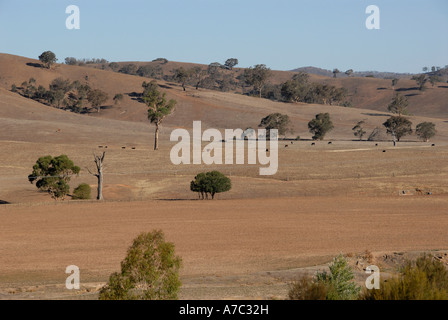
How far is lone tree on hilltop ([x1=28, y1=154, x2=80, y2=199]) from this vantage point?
5794 centimetres

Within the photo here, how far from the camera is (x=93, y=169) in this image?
76.5 metres

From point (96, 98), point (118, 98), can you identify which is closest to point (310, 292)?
point (96, 98)

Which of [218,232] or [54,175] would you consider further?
[54,175]

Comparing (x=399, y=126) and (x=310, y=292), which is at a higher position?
(x=399, y=126)

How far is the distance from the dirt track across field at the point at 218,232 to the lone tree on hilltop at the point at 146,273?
7.19 meters

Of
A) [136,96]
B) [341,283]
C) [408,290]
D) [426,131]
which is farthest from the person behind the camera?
[136,96]


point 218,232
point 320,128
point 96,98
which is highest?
point 96,98

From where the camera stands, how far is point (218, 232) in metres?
40.2

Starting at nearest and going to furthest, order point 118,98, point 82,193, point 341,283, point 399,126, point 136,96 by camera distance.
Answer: point 341,283 → point 82,193 → point 399,126 → point 118,98 → point 136,96

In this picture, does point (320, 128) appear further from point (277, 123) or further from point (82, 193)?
point (82, 193)

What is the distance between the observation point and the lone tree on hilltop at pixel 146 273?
16.4 meters

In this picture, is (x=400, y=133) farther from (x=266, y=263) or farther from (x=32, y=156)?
(x=266, y=263)

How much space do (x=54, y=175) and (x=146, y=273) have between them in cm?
4431

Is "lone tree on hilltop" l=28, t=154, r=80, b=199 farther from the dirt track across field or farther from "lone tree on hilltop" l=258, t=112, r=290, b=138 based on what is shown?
"lone tree on hilltop" l=258, t=112, r=290, b=138
